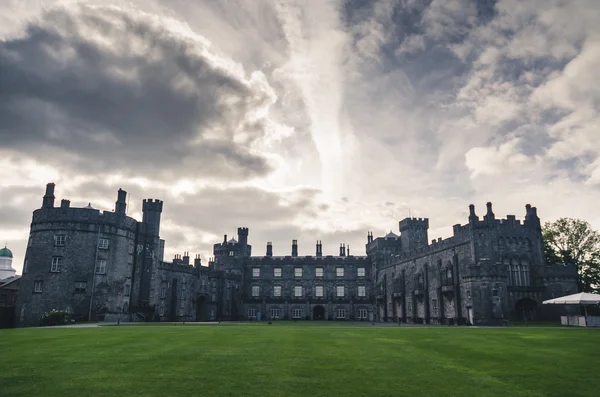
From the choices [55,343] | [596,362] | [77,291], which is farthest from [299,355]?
[77,291]

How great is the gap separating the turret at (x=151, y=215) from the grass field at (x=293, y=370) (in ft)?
133

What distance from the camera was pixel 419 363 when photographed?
535 inches

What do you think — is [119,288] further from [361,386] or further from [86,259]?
[361,386]

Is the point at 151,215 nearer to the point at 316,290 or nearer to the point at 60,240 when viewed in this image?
the point at 60,240

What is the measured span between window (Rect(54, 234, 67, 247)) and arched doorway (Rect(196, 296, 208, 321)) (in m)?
22.8

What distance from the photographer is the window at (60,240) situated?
50.5 meters

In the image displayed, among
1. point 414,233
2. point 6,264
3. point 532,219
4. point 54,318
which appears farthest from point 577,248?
point 6,264

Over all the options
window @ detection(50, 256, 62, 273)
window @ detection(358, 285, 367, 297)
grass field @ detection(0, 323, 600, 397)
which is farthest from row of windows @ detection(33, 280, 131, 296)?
window @ detection(358, 285, 367, 297)

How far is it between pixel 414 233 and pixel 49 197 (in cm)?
5460

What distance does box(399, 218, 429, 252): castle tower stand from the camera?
7431 cm

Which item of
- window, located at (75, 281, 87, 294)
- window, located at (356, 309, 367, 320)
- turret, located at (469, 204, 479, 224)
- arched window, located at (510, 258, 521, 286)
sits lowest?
window, located at (356, 309, 367, 320)

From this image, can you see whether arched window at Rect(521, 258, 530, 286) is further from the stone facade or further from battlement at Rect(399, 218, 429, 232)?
battlement at Rect(399, 218, 429, 232)

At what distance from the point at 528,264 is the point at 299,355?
4430 centimetres

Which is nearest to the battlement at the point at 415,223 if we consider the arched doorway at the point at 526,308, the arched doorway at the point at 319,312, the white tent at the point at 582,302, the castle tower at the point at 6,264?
the arched doorway at the point at 319,312
